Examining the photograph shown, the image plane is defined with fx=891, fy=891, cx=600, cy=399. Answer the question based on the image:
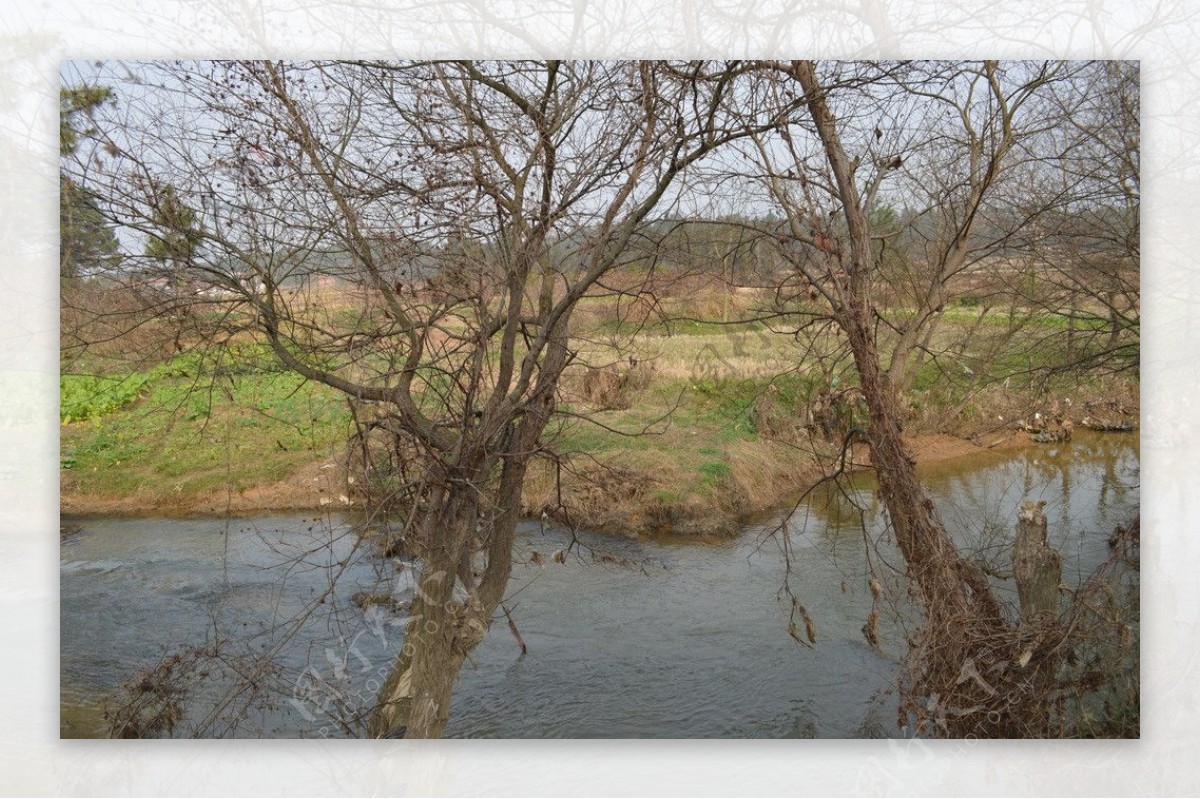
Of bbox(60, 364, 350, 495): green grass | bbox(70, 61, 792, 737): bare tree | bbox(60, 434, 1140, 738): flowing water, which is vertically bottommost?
bbox(60, 434, 1140, 738): flowing water

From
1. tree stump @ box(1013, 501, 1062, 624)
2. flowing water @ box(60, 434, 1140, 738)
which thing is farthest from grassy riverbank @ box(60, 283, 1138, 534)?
tree stump @ box(1013, 501, 1062, 624)

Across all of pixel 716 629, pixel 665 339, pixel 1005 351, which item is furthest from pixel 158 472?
pixel 1005 351

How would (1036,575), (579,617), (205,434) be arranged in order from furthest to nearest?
(579,617) → (205,434) → (1036,575)

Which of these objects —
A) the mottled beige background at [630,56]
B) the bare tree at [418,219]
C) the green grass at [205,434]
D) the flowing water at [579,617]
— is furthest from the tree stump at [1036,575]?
the green grass at [205,434]

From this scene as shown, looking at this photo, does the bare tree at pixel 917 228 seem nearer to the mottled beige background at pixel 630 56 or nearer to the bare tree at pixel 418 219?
the mottled beige background at pixel 630 56

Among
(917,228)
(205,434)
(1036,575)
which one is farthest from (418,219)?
(1036,575)

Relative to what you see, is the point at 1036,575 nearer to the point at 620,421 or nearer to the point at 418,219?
the point at 620,421

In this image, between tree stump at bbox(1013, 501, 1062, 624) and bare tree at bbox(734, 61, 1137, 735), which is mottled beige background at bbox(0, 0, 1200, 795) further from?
tree stump at bbox(1013, 501, 1062, 624)
